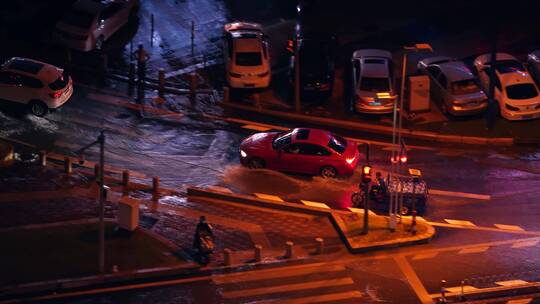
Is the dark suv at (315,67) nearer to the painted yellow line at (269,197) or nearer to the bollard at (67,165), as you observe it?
the painted yellow line at (269,197)

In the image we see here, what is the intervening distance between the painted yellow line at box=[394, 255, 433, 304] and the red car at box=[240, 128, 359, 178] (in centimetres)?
541

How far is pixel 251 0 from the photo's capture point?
4962cm

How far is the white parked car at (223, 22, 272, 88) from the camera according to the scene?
136 feet

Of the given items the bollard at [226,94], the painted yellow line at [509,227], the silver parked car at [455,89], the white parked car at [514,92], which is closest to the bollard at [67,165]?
the bollard at [226,94]

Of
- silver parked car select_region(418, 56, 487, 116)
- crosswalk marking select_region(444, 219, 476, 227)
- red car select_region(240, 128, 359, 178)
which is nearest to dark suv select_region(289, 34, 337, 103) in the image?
silver parked car select_region(418, 56, 487, 116)

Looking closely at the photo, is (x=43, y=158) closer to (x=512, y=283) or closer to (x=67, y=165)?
(x=67, y=165)

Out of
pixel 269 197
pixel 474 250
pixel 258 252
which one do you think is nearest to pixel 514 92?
pixel 474 250

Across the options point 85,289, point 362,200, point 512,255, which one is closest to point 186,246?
point 85,289

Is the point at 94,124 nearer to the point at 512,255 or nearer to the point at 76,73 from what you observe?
the point at 76,73

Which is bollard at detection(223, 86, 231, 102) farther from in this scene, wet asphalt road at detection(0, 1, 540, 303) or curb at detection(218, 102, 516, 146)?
wet asphalt road at detection(0, 1, 540, 303)

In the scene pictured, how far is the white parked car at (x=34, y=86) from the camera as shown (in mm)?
38219

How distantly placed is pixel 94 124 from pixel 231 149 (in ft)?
16.8

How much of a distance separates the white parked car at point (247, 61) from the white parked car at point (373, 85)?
349 centimetres

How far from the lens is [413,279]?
29438 mm
